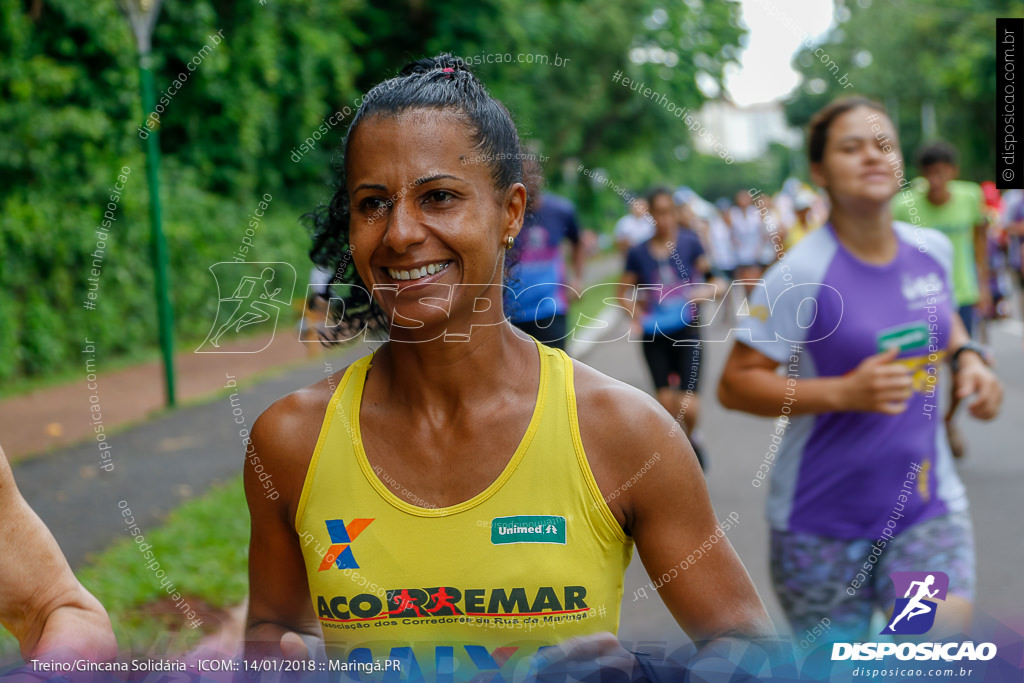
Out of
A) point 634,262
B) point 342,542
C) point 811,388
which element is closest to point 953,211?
point 634,262

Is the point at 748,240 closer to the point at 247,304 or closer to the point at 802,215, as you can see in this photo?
the point at 802,215

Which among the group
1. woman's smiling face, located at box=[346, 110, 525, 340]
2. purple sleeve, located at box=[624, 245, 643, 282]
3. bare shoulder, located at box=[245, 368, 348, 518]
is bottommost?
purple sleeve, located at box=[624, 245, 643, 282]

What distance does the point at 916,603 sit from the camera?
1512mm

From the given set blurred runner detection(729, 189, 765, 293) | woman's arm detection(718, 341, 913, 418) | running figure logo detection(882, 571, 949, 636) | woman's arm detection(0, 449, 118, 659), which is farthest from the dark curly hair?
blurred runner detection(729, 189, 765, 293)

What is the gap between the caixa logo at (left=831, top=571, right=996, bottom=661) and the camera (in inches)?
44.2

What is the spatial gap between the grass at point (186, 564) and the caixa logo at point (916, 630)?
254cm

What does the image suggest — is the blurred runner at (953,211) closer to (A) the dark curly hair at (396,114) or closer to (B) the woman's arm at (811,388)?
(B) the woman's arm at (811,388)

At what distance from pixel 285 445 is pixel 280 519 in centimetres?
12

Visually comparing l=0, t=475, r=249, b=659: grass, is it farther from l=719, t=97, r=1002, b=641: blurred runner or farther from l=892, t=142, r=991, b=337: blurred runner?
l=892, t=142, r=991, b=337: blurred runner

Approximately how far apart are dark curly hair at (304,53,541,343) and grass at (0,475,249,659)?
2103 millimetres

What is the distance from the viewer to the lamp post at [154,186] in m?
5.46

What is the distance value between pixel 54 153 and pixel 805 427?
9.25m

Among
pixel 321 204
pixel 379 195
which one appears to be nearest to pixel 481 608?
pixel 379 195

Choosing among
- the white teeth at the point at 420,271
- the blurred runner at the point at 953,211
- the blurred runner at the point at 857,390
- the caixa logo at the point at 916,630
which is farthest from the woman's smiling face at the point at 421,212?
the blurred runner at the point at 953,211
